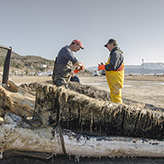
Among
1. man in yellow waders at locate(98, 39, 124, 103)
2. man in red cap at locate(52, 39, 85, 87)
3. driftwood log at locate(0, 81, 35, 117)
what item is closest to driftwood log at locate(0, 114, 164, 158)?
driftwood log at locate(0, 81, 35, 117)

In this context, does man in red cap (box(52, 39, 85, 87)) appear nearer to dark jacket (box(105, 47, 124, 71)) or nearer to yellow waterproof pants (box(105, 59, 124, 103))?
dark jacket (box(105, 47, 124, 71))

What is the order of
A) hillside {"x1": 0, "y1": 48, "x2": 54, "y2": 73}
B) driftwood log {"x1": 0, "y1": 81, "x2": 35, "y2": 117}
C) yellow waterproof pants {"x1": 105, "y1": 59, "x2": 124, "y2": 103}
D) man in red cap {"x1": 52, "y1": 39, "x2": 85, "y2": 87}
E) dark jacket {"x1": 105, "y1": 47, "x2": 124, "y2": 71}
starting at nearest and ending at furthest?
driftwood log {"x1": 0, "y1": 81, "x2": 35, "y2": 117}, man in red cap {"x1": 52, "y1": 39, "x2": 85, "y2": 87}, dark jacket {"x1": 105, "y1": 47, "x2": 124, "y2": 71}, yellow waterproof pants {"x1": 105, "y1": 59, "x2": 124, "y2": 103}, hillside {"x1": 0, "y1": 48, "x2": 54, "y2": 73}

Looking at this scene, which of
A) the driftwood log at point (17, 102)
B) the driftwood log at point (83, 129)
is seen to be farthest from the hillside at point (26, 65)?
the driftwood log at point (83, 129)

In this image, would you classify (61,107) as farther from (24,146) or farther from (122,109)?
(122,109)

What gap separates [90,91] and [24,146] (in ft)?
9.07

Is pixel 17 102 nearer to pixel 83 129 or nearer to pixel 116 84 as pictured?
pixel 83 129

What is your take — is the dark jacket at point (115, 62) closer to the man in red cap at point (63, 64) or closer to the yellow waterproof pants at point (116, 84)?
the yellow waterproof pants at point (116, 84)

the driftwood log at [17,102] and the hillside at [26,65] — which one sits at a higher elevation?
the hillside at [26,65]

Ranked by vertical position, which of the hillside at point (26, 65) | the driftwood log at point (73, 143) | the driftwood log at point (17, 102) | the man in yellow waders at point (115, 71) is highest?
the hillside at point (26, 65)

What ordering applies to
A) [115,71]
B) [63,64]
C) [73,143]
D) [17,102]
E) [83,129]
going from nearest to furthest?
[73,143] → [83,129] → [17,102] → [63,64] → [115,71]

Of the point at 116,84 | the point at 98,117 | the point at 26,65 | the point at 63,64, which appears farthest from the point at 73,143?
the point at 26,65

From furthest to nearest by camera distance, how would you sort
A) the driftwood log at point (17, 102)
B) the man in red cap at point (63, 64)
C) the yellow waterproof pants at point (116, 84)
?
the yellow waterproof pants at point (116, 84)
the man in red cap at point (63, 64)
the driftwood log at point (17, 102)

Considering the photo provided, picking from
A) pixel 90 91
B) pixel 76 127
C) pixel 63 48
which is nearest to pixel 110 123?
pixel 76 127

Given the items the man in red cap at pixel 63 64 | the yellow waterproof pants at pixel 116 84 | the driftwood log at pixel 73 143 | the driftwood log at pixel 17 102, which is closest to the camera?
the driftwood log at pixel 73 143
